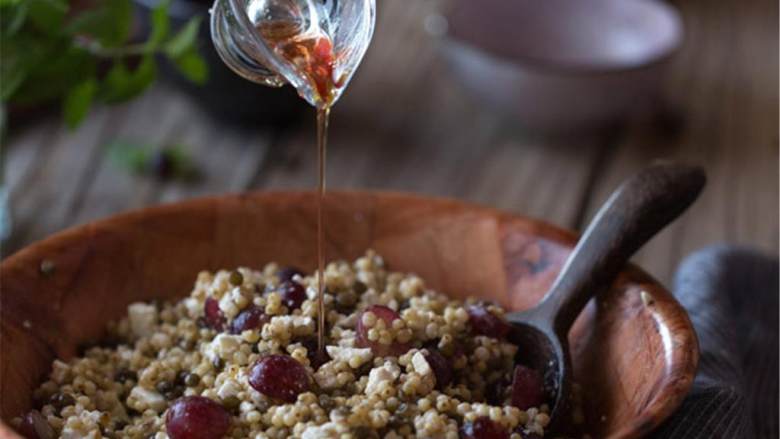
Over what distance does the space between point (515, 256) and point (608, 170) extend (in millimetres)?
763

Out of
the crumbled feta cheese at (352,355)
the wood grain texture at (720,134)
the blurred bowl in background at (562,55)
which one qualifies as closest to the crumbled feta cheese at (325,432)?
the crumbled feta cheese at (352,355)

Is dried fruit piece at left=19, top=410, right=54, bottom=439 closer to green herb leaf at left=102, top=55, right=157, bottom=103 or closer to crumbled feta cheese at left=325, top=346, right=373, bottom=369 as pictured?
crumbled feta cheese at left=325, top=346, right=373, bottom=369

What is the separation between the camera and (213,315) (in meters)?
1.21

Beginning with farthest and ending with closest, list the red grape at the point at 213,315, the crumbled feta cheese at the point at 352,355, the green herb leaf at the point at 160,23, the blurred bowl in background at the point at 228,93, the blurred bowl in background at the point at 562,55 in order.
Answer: the blurred bowl in background at the point at 562,55
the blurred bowl in background at the point at 228,93
the green herb leaf at the point at 160,23
the red grape at the point at 213,315
the crumbled feta cheese at the point at 352,355

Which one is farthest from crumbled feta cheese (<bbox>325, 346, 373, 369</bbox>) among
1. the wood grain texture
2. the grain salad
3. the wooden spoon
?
the wood grain texture

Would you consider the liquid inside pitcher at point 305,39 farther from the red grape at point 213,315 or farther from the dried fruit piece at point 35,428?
the dried fruit piece at point 35,428

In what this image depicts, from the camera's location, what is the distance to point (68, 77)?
1616 millimetres

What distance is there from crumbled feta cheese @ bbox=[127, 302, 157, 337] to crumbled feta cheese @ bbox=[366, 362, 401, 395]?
31 centimetres

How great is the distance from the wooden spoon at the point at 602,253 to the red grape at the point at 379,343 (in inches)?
6.6

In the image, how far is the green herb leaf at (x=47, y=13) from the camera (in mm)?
1505

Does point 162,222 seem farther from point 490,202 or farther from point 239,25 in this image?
point 490,202

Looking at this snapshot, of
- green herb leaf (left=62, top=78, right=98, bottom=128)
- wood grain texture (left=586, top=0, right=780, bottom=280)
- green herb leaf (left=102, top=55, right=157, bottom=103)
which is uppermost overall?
green herb leaf (left=102, top=55, right=157, bottom=103)

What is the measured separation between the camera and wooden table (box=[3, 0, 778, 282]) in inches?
75.5

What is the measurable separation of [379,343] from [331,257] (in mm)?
312
